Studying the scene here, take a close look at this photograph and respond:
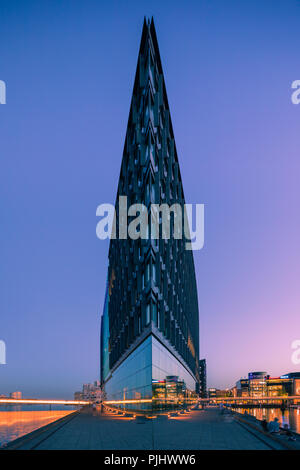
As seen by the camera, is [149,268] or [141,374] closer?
[149,268]

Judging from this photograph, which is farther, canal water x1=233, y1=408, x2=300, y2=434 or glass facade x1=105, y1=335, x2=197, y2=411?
canal water x1=233, y1=408, x2=300, y2=434

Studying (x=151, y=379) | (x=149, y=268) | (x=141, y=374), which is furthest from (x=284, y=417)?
(x=149, y=268)

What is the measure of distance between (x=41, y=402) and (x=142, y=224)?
4062 cm

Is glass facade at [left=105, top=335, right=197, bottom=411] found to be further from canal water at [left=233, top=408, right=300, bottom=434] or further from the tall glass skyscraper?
canal water at [left=233, top=408, right=300, bottom=434]

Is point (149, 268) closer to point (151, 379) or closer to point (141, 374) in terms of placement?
point (151, 379)

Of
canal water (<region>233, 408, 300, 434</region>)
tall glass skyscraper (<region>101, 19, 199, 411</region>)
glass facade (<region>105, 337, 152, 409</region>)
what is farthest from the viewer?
canal water (<region>233, 408, 300, 434</region>)

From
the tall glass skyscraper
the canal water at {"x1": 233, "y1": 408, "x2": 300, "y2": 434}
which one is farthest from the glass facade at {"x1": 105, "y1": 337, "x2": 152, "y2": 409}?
the canal water at {"x1": 233, "y1": 408, "x2": 300, "y2": 434}

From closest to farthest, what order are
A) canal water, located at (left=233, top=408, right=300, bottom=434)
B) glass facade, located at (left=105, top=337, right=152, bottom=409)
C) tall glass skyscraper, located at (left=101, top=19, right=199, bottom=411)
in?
glass facade, located at (left=105, top=337, right=152, bottom=409) < tall glass skyscraper, located at (left=101, top=19, right=199, bottom=411) < canal water, located at (left=233, top=408, right=300, bottom=434)

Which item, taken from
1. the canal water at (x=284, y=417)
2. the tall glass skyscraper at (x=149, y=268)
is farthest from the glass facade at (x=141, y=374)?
the canal water at (x=284, y=417)

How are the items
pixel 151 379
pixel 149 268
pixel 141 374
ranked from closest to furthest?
pixel 151 379 < pixel 149 268 < pixel 141 374

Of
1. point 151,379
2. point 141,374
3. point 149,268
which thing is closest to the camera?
point 151,379

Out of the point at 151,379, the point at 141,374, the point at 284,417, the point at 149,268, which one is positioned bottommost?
the point at 284,417
